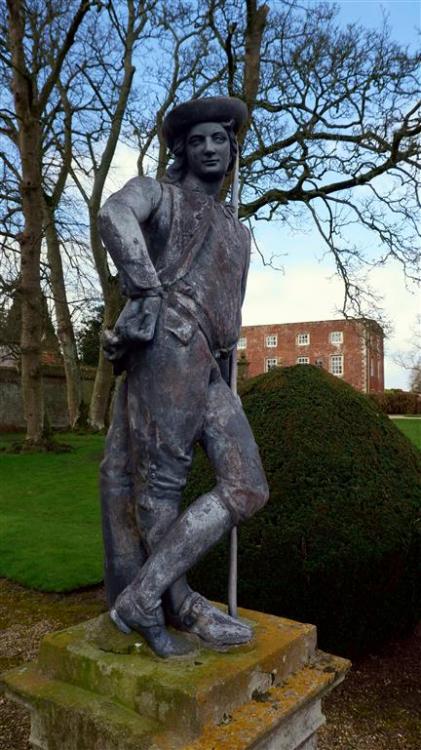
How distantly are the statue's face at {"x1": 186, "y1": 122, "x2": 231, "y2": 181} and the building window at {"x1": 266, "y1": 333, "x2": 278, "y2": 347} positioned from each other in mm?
48474

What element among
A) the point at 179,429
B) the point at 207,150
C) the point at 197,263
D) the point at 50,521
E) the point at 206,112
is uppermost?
the point at 206,112

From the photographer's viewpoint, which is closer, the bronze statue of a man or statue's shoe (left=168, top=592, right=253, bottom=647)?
the bronze statue of a man

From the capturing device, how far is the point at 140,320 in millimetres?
2428

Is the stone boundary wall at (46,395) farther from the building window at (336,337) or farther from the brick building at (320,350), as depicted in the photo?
the building window at (336,337)

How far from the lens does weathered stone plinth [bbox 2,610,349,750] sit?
7.07ft

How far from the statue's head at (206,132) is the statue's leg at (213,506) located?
35.7 inches

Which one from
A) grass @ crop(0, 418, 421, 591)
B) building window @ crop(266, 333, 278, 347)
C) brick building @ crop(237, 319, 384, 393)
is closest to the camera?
grass @ crop(0, 418, 421, 591)

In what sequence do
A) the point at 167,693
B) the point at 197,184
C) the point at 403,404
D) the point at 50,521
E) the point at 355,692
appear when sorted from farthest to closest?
1. the point at 403,404
2. the point at 50,521
3. the point at 355,692
4. the point at 197,184
5. the point at 167,693

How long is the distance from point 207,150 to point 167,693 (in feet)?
6.90

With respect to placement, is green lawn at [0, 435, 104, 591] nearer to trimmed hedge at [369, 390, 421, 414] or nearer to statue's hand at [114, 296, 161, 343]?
statue's hand at [114, 296, 161, 343]

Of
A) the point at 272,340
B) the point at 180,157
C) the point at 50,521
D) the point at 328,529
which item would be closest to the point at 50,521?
the point at 50,521

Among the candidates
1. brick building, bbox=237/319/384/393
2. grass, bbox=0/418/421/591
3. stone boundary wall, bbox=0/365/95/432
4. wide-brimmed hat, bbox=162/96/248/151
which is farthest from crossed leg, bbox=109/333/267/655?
brick building, bbox=237/319/384/393

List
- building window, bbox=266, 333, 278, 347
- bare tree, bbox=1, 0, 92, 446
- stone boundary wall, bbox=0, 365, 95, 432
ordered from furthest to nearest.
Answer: building window, bbox=266, 333, 278, 347 < stone boundary wall, bbox=0, 365, 95, 432 < bare tree, bbox=1, 0, 92, 446

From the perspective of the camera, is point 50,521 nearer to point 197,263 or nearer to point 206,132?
point 197,263
